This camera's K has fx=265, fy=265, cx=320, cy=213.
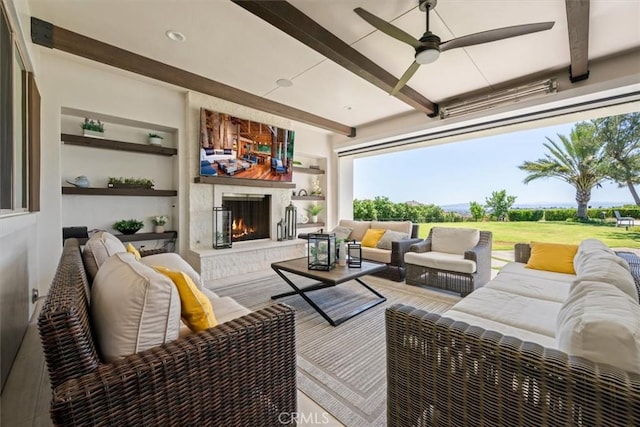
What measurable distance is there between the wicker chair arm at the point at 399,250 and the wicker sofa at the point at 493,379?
2.41 meters

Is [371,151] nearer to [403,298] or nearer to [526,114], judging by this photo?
[526,114]

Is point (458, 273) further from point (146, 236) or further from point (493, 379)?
point (146, 236)

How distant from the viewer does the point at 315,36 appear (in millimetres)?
2580

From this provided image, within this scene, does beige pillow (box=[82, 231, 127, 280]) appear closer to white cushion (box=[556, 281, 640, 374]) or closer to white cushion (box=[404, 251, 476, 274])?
white cushion (box=[556, 281, 640, 374])

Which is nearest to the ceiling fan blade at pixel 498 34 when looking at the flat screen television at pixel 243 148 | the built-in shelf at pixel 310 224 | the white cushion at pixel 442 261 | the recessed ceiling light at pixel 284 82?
the recessed ceiling light at pixel 284 82

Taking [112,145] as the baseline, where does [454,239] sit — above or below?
below

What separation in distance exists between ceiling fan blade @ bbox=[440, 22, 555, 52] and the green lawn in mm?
3294

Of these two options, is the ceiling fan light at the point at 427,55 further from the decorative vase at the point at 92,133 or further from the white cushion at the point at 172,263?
the decorative vase at the point at 92,133

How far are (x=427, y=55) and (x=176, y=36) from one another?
256cm

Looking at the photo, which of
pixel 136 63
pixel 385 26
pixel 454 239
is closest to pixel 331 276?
pixel 454 239

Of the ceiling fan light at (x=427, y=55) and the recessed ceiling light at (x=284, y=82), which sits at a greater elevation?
the recessed ceiling light at (x=284, y=82)

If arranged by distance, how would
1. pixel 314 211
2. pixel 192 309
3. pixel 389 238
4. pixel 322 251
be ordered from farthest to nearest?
1. pixel 314 211
2. pixel 389 238
3. pixel 322 251
4. pixel 192 309

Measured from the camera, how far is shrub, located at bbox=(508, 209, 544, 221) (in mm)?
4961

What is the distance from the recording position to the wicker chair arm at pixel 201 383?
0.79 metres
